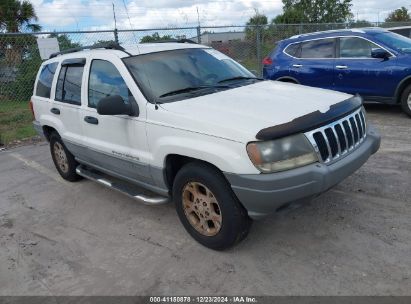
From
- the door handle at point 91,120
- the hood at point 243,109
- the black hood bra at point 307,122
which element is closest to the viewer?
the black hood bra at point 307,122

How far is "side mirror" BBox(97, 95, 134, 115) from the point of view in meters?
3.97

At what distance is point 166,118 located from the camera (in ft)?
12.5

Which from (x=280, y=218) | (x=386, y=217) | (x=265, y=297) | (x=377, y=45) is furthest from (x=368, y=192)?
(x=377, y=45)

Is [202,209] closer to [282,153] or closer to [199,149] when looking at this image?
[199,149]

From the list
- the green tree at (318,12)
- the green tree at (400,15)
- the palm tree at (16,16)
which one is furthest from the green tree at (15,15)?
the green tree at (400,15)

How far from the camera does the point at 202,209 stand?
3789mm

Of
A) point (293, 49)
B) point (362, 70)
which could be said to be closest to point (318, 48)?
point (293, 49)

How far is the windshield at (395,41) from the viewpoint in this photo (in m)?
8.18

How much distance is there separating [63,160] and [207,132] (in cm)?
333

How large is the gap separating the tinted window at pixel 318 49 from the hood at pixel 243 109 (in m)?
5.15

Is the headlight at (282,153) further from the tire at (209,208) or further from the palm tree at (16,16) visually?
the palm tree at (16,16)

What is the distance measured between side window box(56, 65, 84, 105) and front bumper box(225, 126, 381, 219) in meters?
2.59

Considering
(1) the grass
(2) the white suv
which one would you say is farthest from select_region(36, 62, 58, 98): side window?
(1) the grass

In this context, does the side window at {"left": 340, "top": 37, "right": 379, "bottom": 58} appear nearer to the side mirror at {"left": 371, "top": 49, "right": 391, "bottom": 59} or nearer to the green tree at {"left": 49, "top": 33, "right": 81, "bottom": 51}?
the side mirror at {"left": 371, "top": 49, "right": 391, "bottom": 59}
